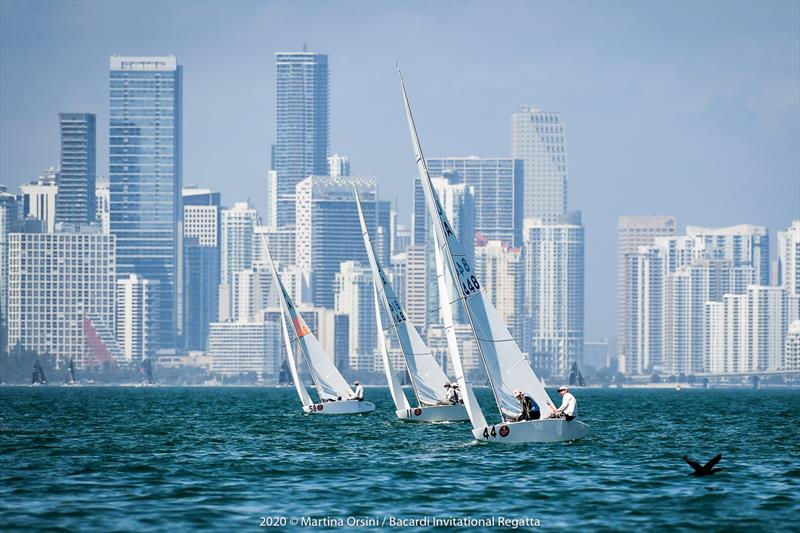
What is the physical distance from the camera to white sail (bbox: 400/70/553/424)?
161 feet

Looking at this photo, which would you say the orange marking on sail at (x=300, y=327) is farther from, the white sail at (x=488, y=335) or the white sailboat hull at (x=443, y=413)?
the white sail at (x=488, y=335)

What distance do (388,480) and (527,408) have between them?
8.79m

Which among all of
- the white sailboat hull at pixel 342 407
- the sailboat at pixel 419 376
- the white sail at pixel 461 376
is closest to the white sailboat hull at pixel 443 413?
the sailboat at pixel 419 376

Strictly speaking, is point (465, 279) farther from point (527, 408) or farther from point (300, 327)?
point (300, 327)

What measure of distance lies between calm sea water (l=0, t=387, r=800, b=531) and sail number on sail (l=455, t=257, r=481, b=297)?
16.7 feet

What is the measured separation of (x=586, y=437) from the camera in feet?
180

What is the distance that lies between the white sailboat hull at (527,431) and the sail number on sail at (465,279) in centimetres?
433

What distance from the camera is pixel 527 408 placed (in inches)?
1928

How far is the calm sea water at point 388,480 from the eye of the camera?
3453 cm

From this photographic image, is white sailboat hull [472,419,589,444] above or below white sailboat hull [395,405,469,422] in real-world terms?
above

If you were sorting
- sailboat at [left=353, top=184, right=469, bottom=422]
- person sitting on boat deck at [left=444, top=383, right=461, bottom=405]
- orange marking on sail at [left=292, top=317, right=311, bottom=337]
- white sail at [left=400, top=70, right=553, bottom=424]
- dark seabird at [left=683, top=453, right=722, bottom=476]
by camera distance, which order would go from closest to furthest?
dark seabird at [left=683, top=453, right=722, bottom=476] → white sail at [left=400, top=70, right=553, bottom=424] → sailboat at [left=353, top=184, right=469, bottom=422] → person sitting on boat deck at [left=444, top=383, right=461, bottom=405] → orange marking on sail at [left=292, top=317, right=311, bottom=337]

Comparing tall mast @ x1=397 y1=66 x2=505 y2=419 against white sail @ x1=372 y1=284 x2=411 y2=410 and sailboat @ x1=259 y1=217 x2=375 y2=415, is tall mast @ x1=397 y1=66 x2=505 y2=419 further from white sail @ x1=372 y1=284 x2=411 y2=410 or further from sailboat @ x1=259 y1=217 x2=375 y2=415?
sailboat @ x1=259 y1=217 x2=375 y2=415

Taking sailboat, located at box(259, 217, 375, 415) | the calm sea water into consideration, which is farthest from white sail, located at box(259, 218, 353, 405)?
the calm sea water

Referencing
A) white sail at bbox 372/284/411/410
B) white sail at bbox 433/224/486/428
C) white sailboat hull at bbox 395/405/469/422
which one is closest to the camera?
white sail at bbox 433/224/486/428
